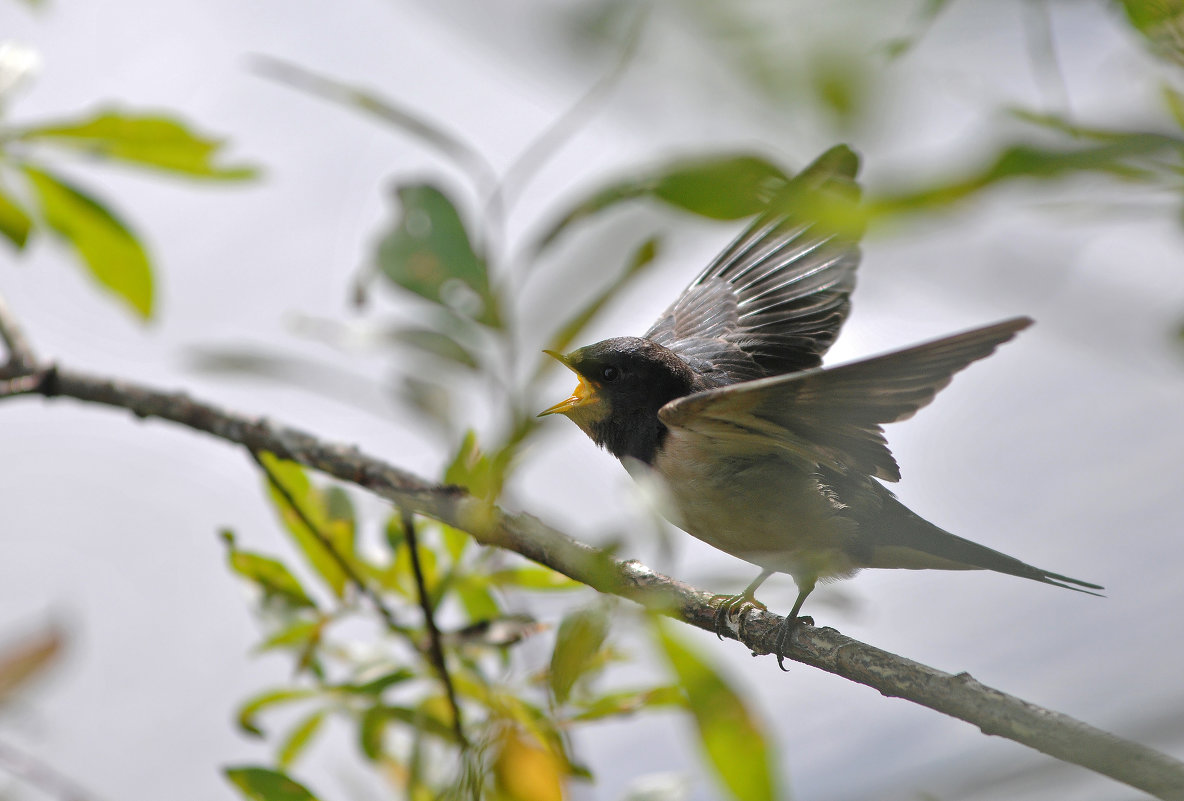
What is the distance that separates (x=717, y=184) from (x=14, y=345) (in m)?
1.64

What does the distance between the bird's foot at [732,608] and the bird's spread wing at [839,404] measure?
10.9 inches

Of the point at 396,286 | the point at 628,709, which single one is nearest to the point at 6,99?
the point at 396,286

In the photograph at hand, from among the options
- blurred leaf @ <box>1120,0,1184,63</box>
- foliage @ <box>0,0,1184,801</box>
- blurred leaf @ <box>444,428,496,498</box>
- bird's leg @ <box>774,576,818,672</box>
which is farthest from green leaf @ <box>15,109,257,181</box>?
blurred leaf @ <box>1120,0,1184,63</box>

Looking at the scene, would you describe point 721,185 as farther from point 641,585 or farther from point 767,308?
point 767,308

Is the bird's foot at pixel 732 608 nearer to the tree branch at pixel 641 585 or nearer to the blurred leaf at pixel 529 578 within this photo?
the tree branch at pixel 641 585

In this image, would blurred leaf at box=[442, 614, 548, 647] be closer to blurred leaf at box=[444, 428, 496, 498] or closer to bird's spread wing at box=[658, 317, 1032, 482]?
blurred leaf at box=[444, 428, 496, 498]

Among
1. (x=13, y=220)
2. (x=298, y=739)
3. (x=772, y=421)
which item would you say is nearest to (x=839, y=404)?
(x=772, y=421)

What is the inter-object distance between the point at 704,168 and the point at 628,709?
3.54 ft

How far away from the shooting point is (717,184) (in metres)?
0.51

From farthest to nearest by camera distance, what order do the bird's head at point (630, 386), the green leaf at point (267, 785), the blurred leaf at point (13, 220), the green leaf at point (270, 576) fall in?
the bird's head at point (630, 386), the blurred leaf at point (13, 220), the green leaf at point (270, 576), the green leaf at point (267, 785)

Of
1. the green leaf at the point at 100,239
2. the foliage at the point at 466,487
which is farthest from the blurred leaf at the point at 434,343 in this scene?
the green leaf at the point at 100,239

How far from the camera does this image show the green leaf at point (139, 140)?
1623mm

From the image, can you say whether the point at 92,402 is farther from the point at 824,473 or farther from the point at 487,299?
the point at 824,473

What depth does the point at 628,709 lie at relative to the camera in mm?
1406
